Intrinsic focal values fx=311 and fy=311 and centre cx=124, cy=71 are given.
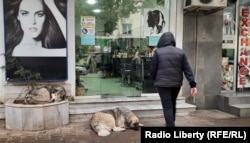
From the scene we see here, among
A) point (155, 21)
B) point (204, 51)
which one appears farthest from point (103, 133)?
point (204, 51)

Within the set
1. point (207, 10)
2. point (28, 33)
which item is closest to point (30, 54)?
point (28, 33)

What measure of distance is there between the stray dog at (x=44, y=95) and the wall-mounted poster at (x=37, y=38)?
392mm

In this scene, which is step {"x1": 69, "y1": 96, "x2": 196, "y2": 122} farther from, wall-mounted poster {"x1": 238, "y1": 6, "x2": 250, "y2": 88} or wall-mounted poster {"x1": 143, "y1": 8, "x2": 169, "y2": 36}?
wall-mounted poster {"x1": 238, "y1": 6, "x2": 250, "y2": 88}

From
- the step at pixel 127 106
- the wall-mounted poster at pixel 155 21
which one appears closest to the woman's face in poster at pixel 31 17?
the step at pixel 127 106

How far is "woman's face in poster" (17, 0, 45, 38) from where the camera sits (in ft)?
21.4

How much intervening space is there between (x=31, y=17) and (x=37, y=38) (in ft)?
1.49

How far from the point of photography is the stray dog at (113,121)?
5.70 m

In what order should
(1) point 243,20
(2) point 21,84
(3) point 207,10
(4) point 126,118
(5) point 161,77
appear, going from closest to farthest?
(5) point 161,77 → (4) point 126,118 → (2) point 21,84 → (3) point 207,10 → (1) point 243,20

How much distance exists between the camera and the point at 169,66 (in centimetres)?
496

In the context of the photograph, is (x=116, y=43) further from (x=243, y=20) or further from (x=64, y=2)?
(x=243, y=20)

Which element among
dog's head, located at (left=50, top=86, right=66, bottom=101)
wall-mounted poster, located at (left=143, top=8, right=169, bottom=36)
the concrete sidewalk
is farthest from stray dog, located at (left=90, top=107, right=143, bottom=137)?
wall-mounted poster, located at (left=143, top=8, right=169, bottom=36)

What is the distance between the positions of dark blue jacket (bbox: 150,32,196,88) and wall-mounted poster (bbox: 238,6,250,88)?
3826mm

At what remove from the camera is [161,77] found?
4.98m

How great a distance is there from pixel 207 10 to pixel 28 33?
4120mm
